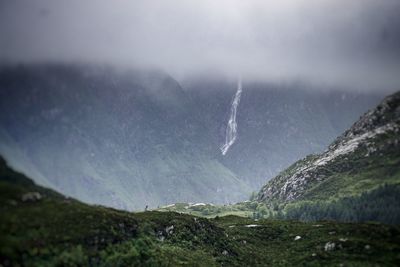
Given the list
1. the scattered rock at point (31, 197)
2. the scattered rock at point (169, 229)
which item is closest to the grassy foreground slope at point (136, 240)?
the scattered rock at point (31, 197)

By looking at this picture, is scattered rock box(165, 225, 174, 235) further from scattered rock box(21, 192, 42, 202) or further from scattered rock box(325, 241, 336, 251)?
scattered rock box(21, 192, 42, 202)

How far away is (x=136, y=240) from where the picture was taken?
468 ft

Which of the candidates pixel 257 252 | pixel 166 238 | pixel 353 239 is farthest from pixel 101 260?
pixel 353 239

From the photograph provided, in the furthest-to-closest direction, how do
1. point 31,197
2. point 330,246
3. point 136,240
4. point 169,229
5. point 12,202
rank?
point 330,246
point 169,229
point 136,240
point 31,197
point 12,202

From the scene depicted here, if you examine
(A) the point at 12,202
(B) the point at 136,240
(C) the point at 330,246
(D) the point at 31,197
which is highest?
(C) the point at 330,246

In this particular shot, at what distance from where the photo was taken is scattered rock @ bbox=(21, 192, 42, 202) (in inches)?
4477

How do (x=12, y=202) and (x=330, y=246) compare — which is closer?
(x=12, y=202)

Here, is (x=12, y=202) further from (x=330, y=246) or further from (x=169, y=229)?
(x=330, y=246)

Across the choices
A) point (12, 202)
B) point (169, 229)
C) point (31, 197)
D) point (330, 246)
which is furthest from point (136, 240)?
point (330, 246)

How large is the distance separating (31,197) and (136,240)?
3730 centimetres

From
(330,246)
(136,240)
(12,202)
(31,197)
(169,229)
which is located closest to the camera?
(12,202)

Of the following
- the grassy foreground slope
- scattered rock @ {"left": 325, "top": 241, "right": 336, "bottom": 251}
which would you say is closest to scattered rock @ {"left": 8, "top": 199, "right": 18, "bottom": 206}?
the grassy foreground slope

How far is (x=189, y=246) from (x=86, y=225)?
5518cm

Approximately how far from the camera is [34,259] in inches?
4114
